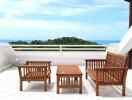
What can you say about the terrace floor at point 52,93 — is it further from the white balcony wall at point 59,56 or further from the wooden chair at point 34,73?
the white balcony wall at point 59,56

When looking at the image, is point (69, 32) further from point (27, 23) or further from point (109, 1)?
point (109, 1)

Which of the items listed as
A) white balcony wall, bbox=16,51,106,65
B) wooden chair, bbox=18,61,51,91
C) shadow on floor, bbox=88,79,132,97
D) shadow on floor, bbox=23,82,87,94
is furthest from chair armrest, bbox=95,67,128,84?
white balcony wall, bbox=16,51,106,65

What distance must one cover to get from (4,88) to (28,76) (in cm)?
65

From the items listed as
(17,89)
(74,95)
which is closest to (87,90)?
(74,95)

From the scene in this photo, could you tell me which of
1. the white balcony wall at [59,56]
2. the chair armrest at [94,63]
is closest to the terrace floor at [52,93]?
the chair armrest at [94,63]

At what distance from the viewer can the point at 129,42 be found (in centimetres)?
933

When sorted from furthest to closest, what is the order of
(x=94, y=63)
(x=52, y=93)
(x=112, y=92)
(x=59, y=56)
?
(x=59, y=56) < (x=94, y=63) < (x=112, y=92) < (x=52, y=93)

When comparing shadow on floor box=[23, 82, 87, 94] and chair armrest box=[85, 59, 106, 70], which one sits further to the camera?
chair armrest box=[85, 59, 106, 70]

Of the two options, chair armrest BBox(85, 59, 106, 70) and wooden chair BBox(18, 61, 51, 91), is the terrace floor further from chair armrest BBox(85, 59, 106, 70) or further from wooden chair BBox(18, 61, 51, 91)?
chair armrest BBox(85, 59, 106, 70)

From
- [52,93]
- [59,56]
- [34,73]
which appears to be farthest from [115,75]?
[59,56]

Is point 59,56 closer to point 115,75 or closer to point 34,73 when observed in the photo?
point 34,73

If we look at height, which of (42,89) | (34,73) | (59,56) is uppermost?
(34,73)

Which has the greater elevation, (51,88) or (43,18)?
(43,18)

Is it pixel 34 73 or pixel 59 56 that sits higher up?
pixel 34 73
